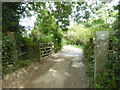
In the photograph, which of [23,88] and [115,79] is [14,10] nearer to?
[23,88]

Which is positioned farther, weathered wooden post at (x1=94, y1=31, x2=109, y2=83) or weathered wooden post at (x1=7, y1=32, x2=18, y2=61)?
weathered wooden post at (x1=7, y1=32, x2=18, y2=61)

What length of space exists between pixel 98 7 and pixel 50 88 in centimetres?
499

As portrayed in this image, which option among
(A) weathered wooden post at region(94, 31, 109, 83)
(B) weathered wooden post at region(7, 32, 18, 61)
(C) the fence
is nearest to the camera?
(C) the fence

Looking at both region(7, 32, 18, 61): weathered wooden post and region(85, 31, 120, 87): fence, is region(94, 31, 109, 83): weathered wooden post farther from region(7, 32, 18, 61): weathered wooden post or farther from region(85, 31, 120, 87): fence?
region(7, 32, 18, 61): weathered wooden post

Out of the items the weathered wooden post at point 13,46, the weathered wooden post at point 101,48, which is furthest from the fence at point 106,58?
the weathered wooden post at point 13,46

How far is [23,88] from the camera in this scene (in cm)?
291

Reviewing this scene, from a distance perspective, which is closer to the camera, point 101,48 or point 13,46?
point 101,48

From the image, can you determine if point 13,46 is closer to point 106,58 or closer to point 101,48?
point 101,48

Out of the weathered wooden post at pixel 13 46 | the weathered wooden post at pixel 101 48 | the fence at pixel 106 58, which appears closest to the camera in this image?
the fence at pixel 106 58

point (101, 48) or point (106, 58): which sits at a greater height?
point (101, 48)

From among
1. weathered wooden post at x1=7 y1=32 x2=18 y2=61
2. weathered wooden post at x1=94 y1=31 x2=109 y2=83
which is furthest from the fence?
weathered wooden post at x1=7 y1=32 x2=18 y2=61

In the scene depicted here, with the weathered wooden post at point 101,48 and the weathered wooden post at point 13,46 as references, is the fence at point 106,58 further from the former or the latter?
the weathered wooden post at point 13,46

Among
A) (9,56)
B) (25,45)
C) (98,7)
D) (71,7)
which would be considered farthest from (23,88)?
(98,7)

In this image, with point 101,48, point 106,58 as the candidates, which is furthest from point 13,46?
point 106,58
